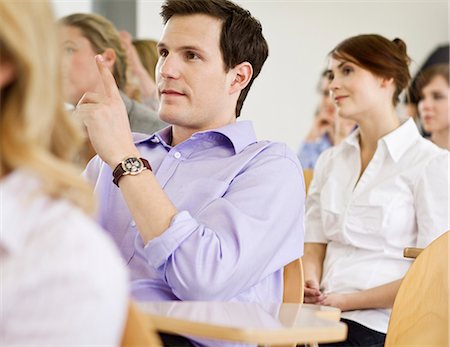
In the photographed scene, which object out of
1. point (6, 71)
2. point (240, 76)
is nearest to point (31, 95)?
point (6, 71)

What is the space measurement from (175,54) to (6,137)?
1084 millimetres

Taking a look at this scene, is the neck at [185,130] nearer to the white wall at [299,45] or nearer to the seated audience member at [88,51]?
the seated audience member at [88,51]

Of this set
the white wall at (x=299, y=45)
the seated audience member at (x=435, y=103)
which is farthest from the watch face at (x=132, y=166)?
the white wall at (x=299, y=45)

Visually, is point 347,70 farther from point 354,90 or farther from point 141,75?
point 141,75

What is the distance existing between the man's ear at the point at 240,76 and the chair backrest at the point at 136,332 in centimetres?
111

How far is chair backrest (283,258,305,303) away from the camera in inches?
69.7

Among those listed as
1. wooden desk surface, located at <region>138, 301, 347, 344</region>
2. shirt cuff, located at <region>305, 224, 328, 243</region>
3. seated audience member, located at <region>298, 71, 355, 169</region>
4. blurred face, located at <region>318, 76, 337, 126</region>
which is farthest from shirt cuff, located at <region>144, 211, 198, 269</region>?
blurred face, located at <region>318, 76, 337, 126</region>

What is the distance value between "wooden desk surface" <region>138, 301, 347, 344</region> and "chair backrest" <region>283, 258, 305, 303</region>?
39 centimetres

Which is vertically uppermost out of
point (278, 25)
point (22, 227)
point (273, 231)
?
point (22, 227)

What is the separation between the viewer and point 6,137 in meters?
0.89

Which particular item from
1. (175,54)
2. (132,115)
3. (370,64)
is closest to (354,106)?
(370,64)

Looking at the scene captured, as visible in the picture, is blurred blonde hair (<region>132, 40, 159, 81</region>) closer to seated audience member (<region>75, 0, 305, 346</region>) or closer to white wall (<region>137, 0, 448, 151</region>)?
seated audience member (<region>75, 0, 305, 346</region>)

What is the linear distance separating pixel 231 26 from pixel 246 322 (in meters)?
0.98

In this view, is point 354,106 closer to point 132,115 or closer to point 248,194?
point 132,115
